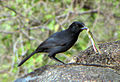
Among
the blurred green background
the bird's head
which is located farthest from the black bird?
the blurred green background

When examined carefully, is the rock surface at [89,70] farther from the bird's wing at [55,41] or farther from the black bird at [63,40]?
the bird's wing at [55,41]

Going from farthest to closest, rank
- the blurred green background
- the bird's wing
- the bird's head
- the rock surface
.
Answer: the blurred green background < the bird's wing < the bird's head < the rock surface

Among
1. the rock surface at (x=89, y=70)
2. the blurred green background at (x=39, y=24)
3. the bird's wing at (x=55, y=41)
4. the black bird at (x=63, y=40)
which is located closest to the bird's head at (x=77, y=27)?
the black bird at (x=63, y=40)

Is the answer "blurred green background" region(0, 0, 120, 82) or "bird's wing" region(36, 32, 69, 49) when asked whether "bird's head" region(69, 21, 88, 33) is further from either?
"blurred green background" region(0, 0, 120, 82)

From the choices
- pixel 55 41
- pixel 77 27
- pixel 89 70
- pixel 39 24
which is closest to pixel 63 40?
pixel 55 41

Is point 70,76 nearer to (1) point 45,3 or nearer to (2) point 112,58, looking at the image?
(2) point 112,58

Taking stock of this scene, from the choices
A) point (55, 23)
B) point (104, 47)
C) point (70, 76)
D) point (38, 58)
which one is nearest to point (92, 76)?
point (70, 76)

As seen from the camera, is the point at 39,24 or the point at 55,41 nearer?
the point at 55,41

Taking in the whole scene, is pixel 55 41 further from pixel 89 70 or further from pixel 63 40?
pixel 89 70
